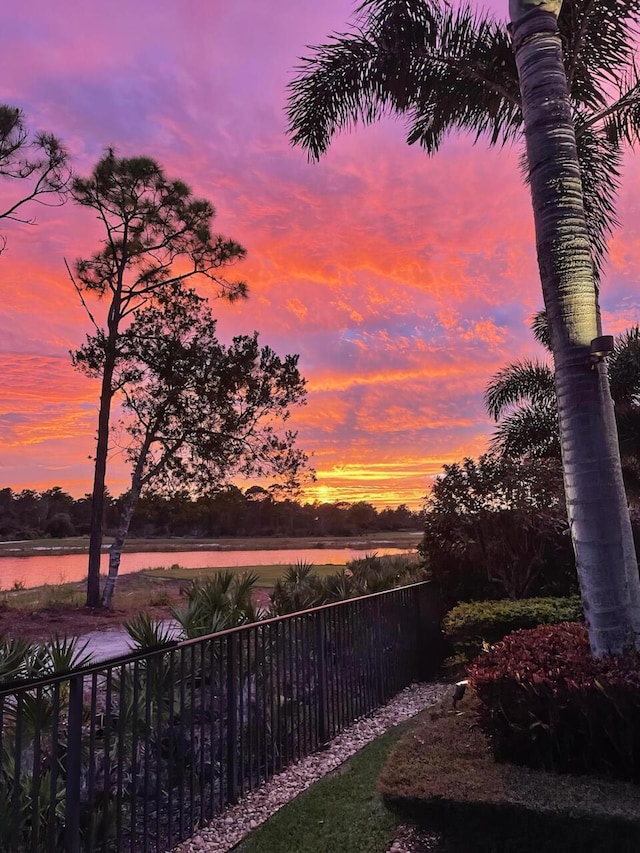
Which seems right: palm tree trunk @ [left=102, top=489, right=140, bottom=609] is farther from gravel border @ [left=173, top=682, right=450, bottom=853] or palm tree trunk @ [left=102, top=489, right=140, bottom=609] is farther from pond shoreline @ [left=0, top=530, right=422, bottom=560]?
pond shoreline @ [left=0, top=530, right=422, bottom=560]

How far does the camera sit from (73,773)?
351cm

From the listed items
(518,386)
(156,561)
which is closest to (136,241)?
(518,386)

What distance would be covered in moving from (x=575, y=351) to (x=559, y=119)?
234cm

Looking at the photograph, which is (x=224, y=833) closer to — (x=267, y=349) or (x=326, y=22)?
(x=326, y=22)

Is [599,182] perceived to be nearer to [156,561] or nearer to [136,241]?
[136,241]

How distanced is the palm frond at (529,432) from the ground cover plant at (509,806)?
1773cm

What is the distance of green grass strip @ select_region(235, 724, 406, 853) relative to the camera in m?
3.99

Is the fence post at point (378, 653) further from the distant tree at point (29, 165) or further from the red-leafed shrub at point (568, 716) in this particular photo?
the distant tree at point (29, 165)

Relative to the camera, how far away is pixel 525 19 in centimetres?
643

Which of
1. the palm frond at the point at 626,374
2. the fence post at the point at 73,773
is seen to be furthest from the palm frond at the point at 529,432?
the fence post at the point at 73,773

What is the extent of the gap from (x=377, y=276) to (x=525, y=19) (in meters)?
7.40

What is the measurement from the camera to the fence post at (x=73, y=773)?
11.4 ft

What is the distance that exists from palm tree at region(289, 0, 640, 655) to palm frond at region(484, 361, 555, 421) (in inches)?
505

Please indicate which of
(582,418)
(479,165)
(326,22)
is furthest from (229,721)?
(479,165)
